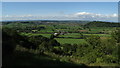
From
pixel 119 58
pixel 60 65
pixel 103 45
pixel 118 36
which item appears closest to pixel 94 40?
pixel 103 45

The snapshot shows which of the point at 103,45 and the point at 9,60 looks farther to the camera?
the point at 103,45

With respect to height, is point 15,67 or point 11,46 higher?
point 11,46

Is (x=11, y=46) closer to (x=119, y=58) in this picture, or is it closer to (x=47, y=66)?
(x=47, y=66)

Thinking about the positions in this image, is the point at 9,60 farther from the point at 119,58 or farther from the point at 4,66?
the point at 119,58

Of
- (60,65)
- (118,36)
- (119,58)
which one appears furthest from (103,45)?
(60,65)

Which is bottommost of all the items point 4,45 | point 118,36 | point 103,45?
point 103,45

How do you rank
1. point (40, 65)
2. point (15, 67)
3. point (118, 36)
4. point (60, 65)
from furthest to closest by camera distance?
point (118, 36)
point (60, 65)
point (40, 65)
point (15, 67)

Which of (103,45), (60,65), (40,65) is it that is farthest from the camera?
(103,45)

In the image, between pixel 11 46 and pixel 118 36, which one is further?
pixel 118 36


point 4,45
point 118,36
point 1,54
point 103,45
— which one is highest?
point 4,45
